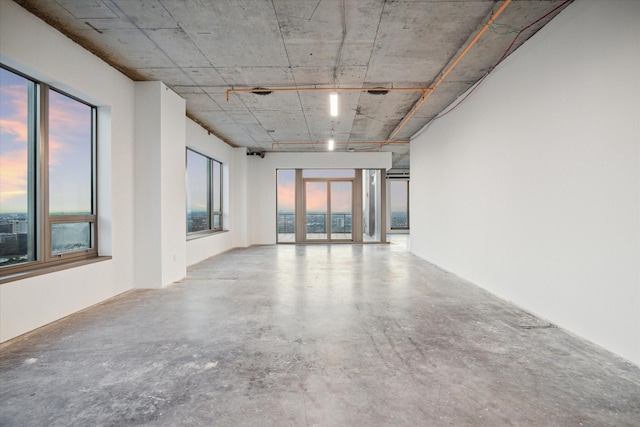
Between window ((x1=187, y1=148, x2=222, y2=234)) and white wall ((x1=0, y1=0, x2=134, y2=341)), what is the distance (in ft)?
9.01

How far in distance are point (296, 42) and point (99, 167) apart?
308cm

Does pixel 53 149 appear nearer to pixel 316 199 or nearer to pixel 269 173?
pixel 269 173

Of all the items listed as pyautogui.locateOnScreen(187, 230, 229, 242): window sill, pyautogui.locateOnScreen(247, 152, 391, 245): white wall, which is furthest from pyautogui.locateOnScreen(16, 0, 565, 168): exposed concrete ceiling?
pyautogui.locateOnScreen(247, 152, 391, 245): white wall

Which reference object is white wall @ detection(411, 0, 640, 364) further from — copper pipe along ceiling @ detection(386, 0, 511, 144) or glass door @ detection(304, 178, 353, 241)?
glass door @ detection(304, 178, 353, 241)

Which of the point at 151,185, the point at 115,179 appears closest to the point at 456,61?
the point at 151,185

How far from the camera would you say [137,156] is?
4840mm

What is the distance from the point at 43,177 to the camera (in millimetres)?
3457

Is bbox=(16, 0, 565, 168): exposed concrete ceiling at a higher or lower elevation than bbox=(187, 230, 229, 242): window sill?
higher

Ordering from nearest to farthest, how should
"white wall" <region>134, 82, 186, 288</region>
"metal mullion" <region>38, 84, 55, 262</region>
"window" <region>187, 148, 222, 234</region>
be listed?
"metal mullion" <region>38, 84, 55, 262</region>, "white wall" <region>134, 82, 186, 288</region>, "window" <region>187, 148, 222, 234</region>

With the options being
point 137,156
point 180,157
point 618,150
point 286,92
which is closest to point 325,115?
point 286,92

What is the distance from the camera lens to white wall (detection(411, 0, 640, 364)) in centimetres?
254

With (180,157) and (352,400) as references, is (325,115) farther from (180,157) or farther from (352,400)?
(352,400)

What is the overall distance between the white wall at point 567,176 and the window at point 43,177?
5.36m

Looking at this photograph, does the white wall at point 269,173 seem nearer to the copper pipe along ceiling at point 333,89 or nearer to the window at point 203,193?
the window at point 203,193
